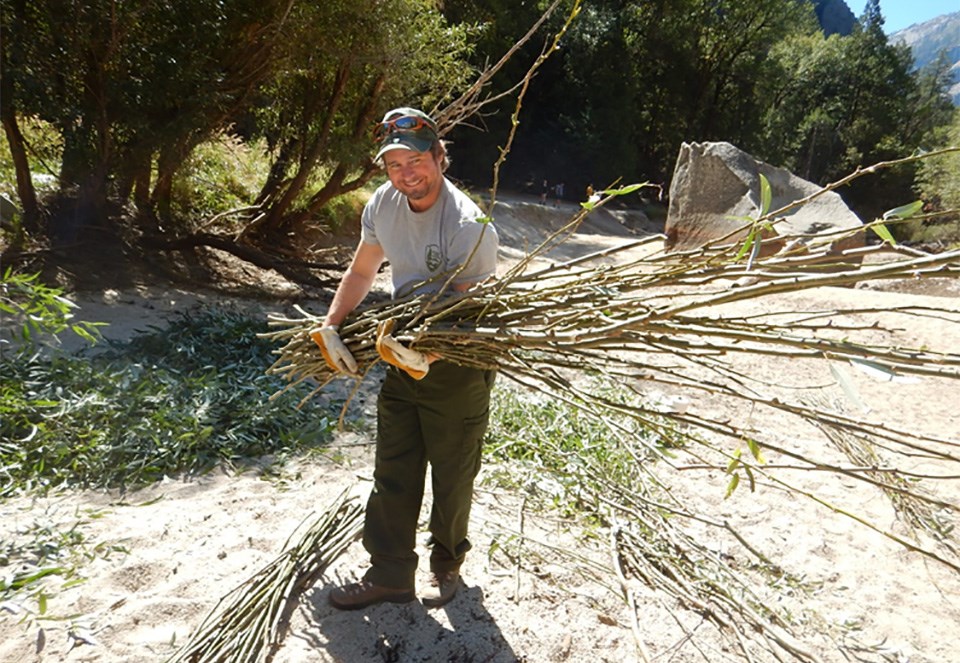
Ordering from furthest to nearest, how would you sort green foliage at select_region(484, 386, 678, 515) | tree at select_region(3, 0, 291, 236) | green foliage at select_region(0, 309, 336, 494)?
tree at select_region(3, 0, 291, 236) < green foliage at select_region(484, 386, 678, 515) < green foliage at select_region(0, 309, 336, 494)

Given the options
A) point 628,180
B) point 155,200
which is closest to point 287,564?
point 155,200

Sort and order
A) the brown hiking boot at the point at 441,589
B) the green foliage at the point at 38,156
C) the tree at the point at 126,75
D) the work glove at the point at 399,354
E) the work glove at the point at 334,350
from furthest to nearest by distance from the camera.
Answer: the green foliage at the point at 38,156, the tree at the point at 126,75, the brown hiking boot at the point at 441,589, the work glove at the point at 334,350, the work glove at the point at 399,354

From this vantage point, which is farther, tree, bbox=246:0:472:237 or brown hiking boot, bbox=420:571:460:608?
tree, bbox=246:0:472:237

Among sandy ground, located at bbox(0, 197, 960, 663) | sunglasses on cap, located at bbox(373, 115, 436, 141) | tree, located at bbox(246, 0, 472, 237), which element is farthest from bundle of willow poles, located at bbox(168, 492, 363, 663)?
tree, located at bbox(246, 0, 472, 237)

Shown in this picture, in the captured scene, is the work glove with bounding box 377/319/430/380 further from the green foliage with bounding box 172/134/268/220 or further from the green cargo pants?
the green foliage with bounding box 172/134/268/220

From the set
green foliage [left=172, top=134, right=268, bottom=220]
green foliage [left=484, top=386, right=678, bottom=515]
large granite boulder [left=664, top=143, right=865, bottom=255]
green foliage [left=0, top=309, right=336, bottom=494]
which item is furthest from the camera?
large granite boulder [left=664, top=143, right=865, bottom=255]

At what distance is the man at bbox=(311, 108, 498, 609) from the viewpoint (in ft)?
6.20

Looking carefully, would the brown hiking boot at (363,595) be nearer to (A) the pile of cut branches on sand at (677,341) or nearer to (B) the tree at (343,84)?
(A) the pile of cut branches on sand at (677,341)

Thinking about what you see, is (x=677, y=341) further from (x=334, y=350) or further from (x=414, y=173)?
(x=334, y=350)

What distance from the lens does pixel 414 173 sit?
73.5 inches

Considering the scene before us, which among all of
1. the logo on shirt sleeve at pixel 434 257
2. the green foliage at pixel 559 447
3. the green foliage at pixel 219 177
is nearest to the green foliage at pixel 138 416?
the green foliage at pixel 559 447

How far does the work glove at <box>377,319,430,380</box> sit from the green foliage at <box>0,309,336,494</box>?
4.82 ft

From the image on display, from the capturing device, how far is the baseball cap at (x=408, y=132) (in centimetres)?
184

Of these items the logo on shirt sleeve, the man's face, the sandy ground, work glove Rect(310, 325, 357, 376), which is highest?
the man's face
